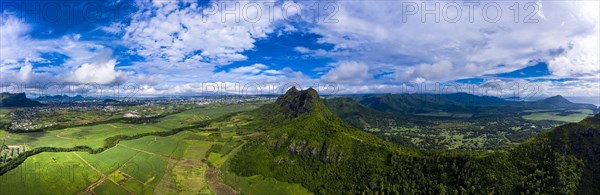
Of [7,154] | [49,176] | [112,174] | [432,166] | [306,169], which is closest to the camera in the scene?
[432,166]

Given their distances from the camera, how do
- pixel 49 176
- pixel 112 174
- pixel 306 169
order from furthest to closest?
pixel 306 169 < pixel 112 174 < pixel 49 176

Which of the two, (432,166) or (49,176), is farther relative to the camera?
(49,176)

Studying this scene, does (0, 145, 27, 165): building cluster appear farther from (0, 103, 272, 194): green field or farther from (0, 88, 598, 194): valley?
(0, 103, 272, 194): green field

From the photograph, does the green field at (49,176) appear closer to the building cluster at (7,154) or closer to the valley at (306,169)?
the valley at (306,169)

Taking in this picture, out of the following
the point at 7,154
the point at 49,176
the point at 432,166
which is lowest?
the point at 49,176

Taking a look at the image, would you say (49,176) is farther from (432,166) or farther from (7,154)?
(432,166)

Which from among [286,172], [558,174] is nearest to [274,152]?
[286,172]

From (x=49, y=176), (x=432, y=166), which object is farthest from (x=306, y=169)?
(x=49, y=176)

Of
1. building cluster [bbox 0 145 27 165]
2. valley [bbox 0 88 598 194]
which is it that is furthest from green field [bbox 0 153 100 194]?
building cluster [bbox 0 145 27 165]
